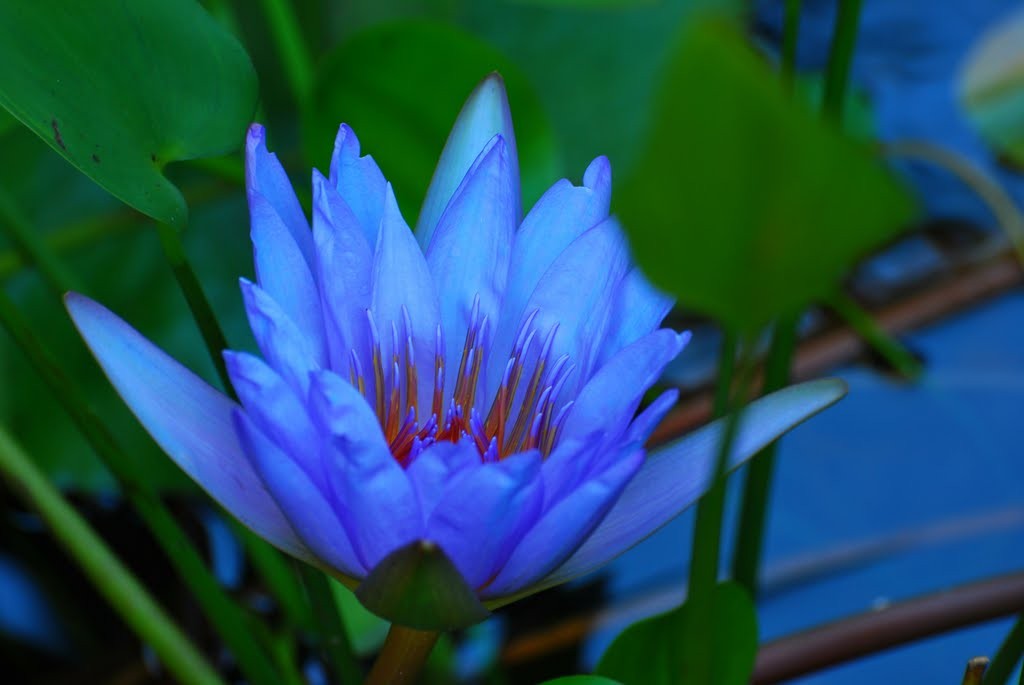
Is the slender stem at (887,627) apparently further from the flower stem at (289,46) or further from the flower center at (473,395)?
the flower stem at (289,46)

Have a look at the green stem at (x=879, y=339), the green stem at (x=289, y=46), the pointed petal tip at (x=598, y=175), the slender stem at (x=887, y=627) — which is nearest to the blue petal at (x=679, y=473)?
the pointed petal tip at (x=598, y=175)

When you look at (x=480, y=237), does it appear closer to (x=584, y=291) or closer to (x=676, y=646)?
(x=584, y=291)

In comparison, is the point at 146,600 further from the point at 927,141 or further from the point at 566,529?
the point at 927,141

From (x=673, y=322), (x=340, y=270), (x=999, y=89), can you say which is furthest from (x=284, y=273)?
(x=999, y=89)

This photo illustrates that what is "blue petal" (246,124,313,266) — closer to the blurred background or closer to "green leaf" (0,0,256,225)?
"green leaf" (0,0,256,225)

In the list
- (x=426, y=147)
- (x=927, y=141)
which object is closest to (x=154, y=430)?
(x=426, y=147)

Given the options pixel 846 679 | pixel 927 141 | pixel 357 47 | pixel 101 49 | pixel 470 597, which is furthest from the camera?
pixel 927 141
